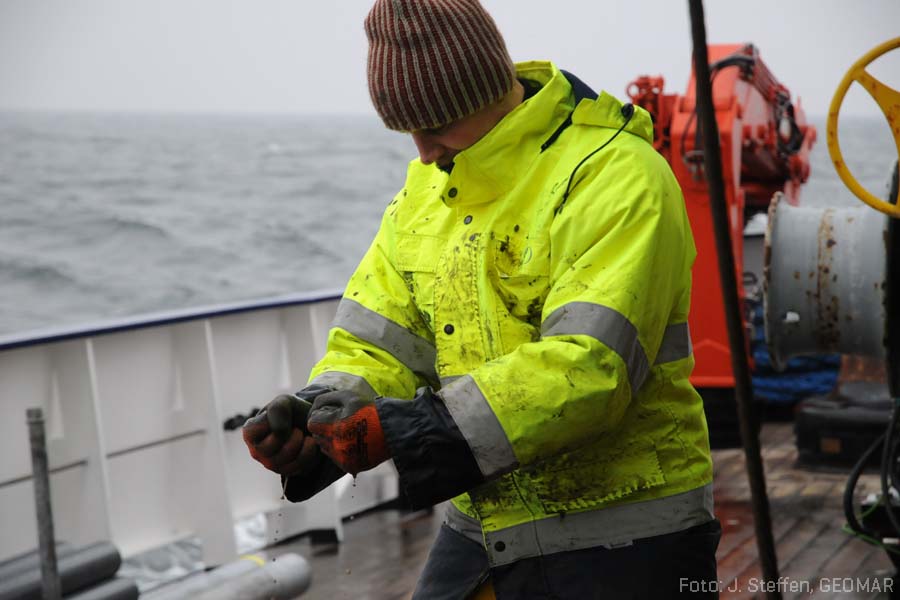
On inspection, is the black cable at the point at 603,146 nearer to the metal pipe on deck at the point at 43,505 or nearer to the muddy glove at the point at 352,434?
the muddy glove at the point at 352,434

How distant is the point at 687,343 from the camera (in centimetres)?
159

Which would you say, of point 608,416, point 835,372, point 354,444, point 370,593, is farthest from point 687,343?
point 835,372

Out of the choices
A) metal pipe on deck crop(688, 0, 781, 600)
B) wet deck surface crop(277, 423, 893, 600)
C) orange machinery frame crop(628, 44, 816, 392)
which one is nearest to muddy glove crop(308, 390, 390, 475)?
metal pipe on deck crop(688, 0, 781, 600)

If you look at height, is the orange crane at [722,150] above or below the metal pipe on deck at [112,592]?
above

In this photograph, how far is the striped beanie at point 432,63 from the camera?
152 cm

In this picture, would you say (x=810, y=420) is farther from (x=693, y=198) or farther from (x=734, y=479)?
(x=693, y=198)

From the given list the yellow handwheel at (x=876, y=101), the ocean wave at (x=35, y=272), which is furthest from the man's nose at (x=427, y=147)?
the ocean wave at (x=35, y=272)

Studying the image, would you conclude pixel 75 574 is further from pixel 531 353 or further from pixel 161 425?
pixel 531 353

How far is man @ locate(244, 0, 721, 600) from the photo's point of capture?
137cm

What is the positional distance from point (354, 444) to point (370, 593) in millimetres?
2697

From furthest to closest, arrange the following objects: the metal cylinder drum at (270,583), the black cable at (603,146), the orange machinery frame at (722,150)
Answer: the orange machinery frame at (722,150)
the metal cylinder drum at (270,583)
the black cable at (603,146)

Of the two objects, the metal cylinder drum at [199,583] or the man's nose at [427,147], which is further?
the metal cylinder drum at [199,583]

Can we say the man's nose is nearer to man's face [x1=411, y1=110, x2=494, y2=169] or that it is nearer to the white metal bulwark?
man's face [x1=411, y1=110, x2=494, y2=169]

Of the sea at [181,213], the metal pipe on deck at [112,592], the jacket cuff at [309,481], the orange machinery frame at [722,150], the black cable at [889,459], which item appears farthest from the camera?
the sea at [181,213]
